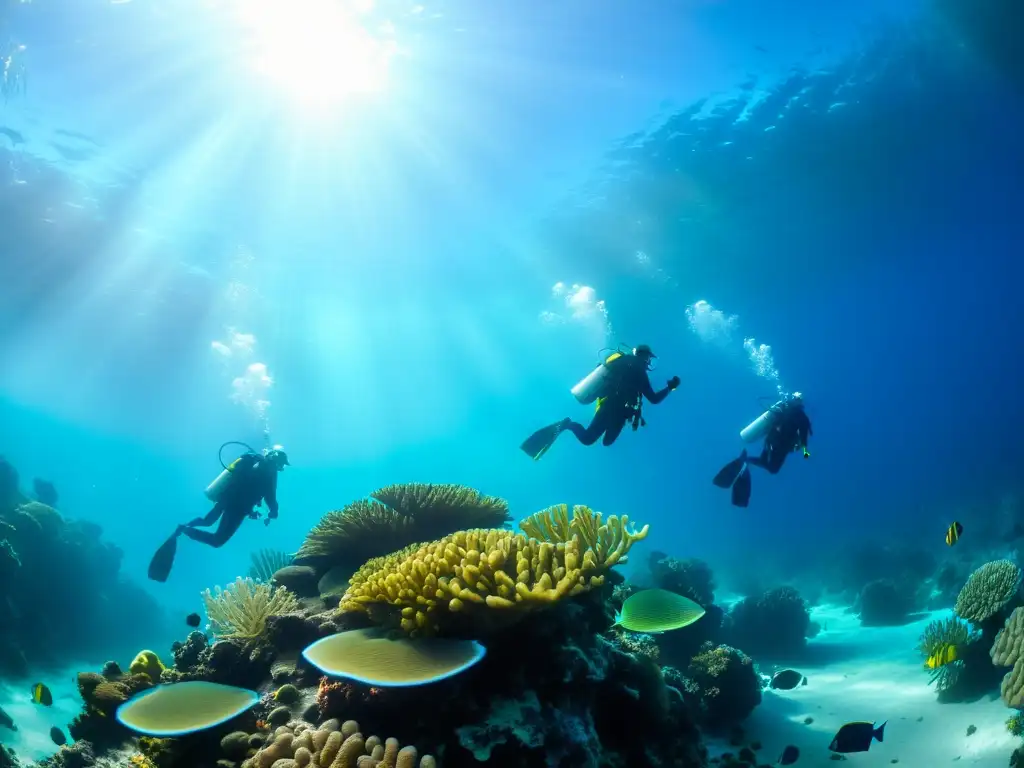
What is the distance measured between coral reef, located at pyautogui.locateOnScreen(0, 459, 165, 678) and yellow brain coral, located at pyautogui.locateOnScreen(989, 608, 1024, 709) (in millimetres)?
21391

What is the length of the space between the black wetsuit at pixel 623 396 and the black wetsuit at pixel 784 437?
86.6 inches

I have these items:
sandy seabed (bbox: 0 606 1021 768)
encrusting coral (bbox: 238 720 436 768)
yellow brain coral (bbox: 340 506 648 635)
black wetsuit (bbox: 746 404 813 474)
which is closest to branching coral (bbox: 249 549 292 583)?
yellow brain coral (bbox: 340 506 648 635)

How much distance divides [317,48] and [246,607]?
23.6 metres

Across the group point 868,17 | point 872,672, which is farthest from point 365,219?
point 872,672

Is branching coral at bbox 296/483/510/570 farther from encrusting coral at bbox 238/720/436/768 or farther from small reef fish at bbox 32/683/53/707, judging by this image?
small reef fish at bbox 32/683/53/707

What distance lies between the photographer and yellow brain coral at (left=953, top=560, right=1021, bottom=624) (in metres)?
7.04

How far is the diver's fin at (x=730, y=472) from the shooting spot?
7.57 meters

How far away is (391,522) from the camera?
558cm

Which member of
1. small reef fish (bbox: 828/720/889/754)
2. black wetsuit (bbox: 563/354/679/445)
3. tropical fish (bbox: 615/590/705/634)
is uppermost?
black wetsuit (bbox: 563/354/679/445)

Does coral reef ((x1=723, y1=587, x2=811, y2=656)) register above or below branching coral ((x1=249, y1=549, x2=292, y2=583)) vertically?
below

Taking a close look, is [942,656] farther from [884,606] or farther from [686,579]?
[884,606]

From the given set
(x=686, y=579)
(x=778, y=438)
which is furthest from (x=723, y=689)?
(x=686, y=579)

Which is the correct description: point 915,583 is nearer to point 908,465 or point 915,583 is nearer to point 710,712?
point 710,712

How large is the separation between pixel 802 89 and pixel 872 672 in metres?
25.0
